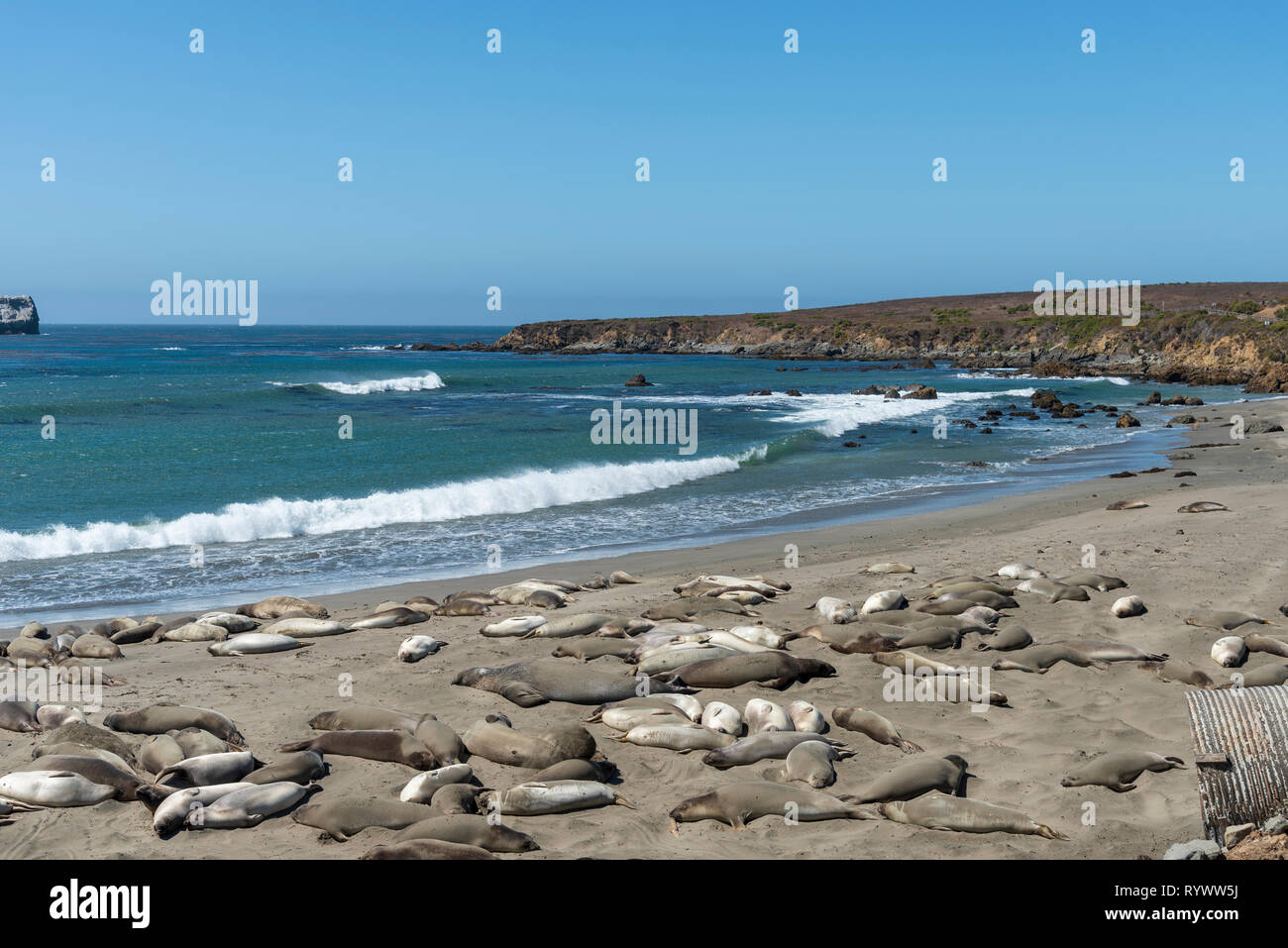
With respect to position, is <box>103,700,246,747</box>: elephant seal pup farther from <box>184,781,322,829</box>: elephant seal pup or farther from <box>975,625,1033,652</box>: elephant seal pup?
<box>975,625,1033,652</box>: elephant seal pup

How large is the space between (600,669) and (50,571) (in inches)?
417

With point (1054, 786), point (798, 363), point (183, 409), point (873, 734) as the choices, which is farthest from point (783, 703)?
A: point (798, 363)

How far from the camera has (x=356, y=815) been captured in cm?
560

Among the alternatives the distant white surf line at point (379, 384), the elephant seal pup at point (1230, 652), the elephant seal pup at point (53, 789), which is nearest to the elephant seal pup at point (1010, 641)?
the elephant seal pup at point (1230, 652)

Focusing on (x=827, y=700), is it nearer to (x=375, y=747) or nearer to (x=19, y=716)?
(x=375, y=747)

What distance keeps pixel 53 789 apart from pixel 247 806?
133 centimetres

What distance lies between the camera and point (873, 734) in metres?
6.96

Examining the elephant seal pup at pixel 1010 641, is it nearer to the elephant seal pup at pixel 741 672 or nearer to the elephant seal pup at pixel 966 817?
the elephant seal pup at pixel 741 672

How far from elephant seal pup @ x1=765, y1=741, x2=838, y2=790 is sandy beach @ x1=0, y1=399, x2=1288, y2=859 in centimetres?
11

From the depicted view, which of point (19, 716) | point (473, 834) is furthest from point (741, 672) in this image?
point (19, 716)

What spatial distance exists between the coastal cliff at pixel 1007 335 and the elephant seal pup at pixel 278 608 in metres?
48.5

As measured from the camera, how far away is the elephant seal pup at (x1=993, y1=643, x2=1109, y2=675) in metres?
8.48

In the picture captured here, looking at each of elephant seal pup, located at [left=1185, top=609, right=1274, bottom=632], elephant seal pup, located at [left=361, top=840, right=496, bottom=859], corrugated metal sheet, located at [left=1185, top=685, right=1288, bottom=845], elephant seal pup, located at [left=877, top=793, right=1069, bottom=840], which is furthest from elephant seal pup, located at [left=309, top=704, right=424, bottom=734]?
elephant seal pup, located at [left=1185, top=609, right=1274, bottom=632]

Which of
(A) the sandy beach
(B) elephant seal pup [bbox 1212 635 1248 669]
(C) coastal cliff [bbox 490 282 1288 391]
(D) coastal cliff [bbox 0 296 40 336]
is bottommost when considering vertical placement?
(A) the sandy beach
